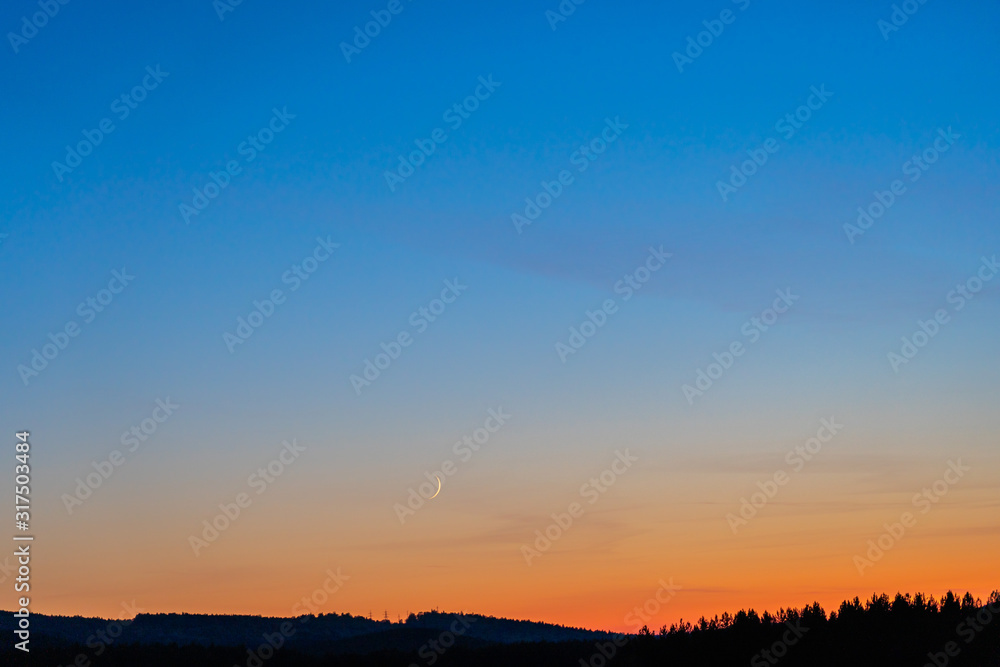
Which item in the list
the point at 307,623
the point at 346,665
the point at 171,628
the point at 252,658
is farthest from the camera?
the point at 307,623

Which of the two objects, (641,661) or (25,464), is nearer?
(25,464)

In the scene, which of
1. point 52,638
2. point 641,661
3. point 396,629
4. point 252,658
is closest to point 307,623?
point 396,629

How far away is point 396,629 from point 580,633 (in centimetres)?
2821

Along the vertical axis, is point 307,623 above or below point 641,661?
above

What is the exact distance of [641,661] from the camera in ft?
195

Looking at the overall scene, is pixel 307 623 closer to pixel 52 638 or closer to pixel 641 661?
pixel 52 638

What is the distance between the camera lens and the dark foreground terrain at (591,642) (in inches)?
2175

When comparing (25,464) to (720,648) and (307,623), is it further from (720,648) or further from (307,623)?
(307,623)

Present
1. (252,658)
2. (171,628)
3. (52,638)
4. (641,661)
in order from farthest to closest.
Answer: (171,628)
(52,638)
(252,658)
(641,661)

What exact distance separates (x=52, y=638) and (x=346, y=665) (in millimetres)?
46986

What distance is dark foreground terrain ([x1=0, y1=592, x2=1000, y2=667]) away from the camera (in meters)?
55.2

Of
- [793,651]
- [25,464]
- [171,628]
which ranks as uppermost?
[171,628]

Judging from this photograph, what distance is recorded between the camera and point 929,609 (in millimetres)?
57750

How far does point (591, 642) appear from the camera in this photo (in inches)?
3076
